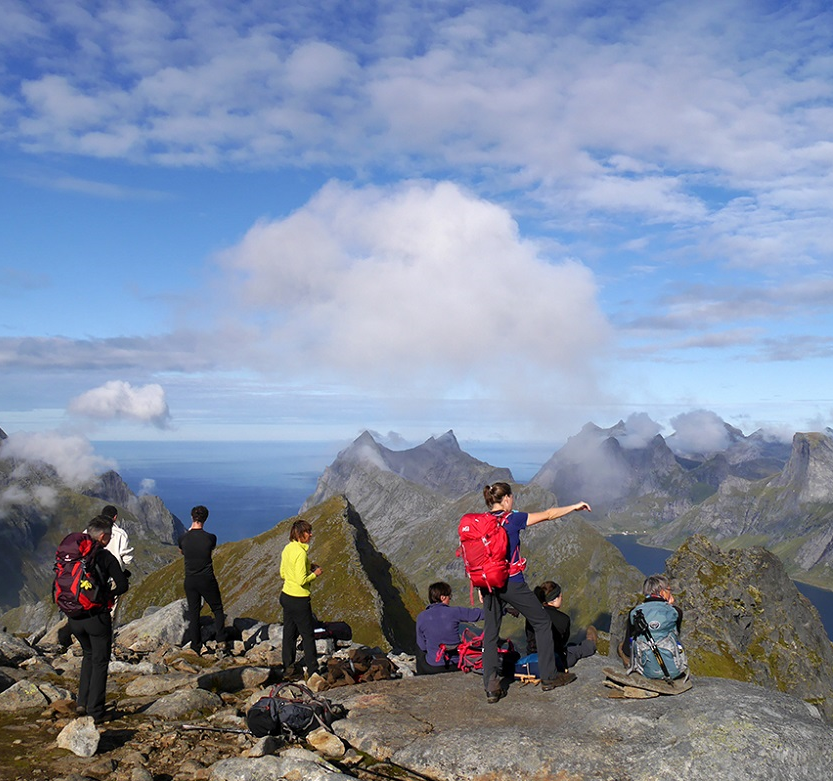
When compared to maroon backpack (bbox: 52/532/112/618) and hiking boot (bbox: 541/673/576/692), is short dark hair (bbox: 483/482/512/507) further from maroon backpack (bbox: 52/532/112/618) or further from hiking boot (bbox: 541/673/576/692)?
maroon backpack (bbox: 52/532/112/618)

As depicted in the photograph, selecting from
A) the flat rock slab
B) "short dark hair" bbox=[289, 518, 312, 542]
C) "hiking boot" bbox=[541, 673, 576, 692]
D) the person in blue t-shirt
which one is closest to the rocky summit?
the flat rock slab

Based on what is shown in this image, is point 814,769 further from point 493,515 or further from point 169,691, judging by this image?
point 169,691

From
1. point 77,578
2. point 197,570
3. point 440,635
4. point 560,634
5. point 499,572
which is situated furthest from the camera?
point 197,570

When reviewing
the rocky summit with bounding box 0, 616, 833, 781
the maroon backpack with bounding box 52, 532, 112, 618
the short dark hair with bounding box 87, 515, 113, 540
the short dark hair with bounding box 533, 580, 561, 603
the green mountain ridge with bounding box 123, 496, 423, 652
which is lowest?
the green mountain ridge with bounding box 123, 496, 423, 652

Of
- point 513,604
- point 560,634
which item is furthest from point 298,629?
point 513,604

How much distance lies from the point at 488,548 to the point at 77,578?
27.4 ft

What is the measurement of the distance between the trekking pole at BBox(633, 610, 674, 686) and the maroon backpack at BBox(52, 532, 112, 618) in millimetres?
11219

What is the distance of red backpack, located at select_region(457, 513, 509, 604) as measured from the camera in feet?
43.9

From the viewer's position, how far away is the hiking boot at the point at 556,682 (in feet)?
46.4

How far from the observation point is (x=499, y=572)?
13430mm

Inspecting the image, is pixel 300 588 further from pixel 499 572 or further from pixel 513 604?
pixel 499 572

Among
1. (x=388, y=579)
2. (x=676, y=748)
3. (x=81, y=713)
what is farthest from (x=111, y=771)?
(x=388, y=579)

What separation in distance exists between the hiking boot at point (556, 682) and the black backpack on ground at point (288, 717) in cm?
455

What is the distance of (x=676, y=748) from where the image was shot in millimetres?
10789
